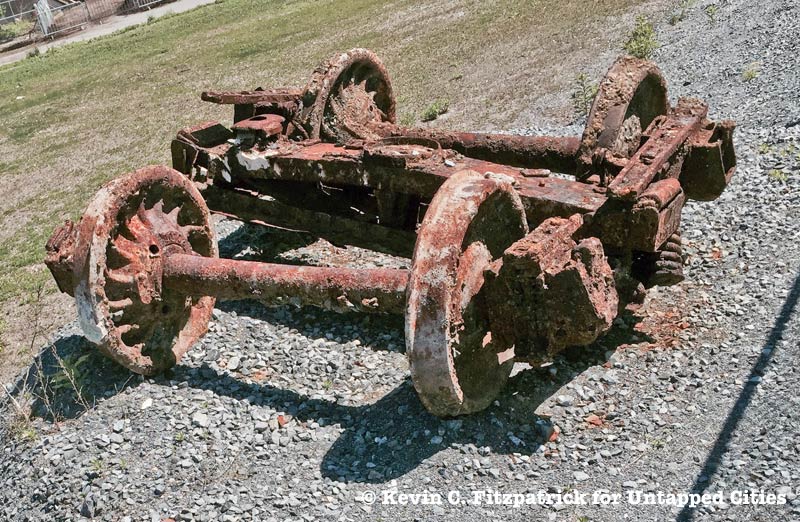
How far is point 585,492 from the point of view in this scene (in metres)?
4.14

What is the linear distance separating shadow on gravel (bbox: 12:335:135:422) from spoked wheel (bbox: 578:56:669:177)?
3.65m

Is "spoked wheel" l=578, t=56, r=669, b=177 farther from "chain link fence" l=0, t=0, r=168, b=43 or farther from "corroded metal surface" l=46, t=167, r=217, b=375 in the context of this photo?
"chain link fence" l=0, t=0, r=168, b=43

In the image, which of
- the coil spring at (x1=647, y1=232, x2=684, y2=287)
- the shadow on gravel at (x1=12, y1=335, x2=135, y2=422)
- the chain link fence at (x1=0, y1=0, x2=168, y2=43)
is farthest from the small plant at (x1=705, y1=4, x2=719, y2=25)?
the chain link fence at (x1=0, y1=0, x2=168, y2=43)

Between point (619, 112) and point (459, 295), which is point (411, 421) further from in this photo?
point (619, 112)

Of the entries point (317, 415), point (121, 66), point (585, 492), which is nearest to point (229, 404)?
point (317, 415)

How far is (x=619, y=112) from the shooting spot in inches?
212

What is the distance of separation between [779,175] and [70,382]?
237 inches

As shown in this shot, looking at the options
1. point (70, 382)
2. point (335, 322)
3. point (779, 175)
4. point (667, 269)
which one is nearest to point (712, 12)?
point (779, 175)

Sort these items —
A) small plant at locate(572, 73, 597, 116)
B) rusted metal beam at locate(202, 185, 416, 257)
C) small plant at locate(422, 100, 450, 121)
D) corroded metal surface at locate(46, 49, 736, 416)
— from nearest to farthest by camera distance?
corroded metal surface at locate(46, 49, 736, 416)
rusted metal beam at locate(202, 185, 416, 257)
small plant at locate(572, 73, 597, 116)
small plant at locate(422, 100, 450, 121)

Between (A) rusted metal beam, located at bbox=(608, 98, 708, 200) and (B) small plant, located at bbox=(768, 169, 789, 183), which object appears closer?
(A) rusted metal beam, located at bbox=(608, 98, 708, 200)

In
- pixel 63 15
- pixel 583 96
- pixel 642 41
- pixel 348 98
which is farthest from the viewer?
pixel 63 15

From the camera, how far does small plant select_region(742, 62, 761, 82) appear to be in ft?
29.9

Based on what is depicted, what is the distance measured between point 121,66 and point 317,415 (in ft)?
62.4

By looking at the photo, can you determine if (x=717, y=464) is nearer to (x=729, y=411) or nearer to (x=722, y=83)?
(x=729, y=411)
